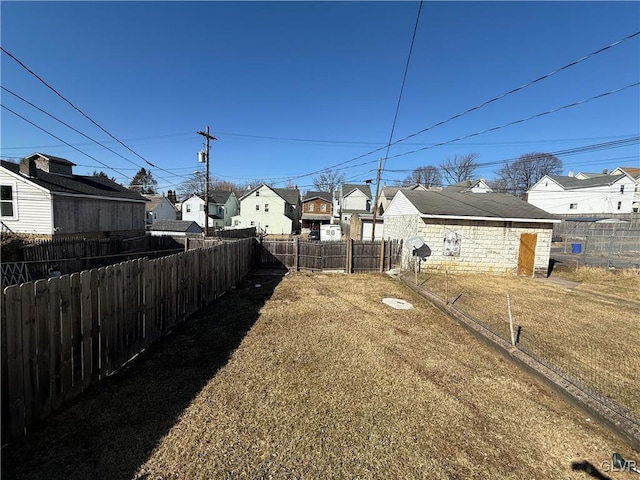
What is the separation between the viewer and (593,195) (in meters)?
38.7

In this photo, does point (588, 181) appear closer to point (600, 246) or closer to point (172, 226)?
point (600, 246)

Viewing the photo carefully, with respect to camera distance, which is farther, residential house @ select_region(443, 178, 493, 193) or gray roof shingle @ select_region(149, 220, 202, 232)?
residential house @ select_region(443, 178, 493, 193)

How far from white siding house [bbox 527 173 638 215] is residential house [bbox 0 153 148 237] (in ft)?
168

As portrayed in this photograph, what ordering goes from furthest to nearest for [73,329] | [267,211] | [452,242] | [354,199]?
1. [354,199]
2. [267,211]
3. [452,242]
4. [73,329]

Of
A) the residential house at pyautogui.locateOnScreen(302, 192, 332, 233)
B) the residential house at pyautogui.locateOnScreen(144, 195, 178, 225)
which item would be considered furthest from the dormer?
the residential house at pyautogui.locateOnScreen(302, 192, 332, 233)

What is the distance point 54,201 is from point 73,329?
17.4m

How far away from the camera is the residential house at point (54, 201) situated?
15.5 metres

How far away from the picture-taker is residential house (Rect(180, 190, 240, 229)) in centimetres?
4216

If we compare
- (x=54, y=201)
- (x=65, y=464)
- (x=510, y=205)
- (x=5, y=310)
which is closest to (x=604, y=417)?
(x=65, y=464)

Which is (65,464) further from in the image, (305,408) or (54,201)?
(54,201)

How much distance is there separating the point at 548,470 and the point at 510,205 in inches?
588

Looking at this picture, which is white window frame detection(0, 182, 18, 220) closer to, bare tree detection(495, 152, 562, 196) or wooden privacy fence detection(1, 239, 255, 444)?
wooden privacy fence detection(1, 239, 255, 444)

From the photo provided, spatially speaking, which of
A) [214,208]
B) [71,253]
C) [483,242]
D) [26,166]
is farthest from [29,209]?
[214,208]

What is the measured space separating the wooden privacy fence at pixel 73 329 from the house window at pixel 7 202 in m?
17.1
